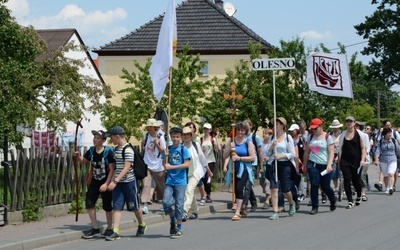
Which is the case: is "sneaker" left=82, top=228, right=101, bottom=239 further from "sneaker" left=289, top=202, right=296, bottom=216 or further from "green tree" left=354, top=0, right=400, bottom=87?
"green tree" left=354, top=0, right=400, bottom=87

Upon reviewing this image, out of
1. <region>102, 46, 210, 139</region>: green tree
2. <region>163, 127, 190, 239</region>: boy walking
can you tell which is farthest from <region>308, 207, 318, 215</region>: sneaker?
<region>102, 46, 210, 139</region>: green tree

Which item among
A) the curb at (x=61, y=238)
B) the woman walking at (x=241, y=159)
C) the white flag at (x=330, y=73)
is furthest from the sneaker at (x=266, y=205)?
the white flag at (x=330, y=73)

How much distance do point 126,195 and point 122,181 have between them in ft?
0.75

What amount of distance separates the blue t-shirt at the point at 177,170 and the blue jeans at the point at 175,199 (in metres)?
0.08

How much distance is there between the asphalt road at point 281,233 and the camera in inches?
437

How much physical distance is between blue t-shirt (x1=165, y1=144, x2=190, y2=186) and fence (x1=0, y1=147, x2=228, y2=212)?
289 cm

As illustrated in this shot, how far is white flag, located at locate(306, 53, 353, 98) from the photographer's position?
21.0m

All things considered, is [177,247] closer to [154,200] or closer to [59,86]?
[154,200]

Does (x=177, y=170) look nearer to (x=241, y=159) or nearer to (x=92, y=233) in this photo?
(x=92, y=233)

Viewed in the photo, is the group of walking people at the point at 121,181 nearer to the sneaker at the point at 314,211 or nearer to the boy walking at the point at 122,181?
the boy walking at the point at 122,181

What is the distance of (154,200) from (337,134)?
437 centimetres

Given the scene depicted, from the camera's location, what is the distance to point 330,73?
21156 millimetres

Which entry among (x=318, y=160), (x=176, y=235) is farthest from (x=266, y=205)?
(x=176, y=235)

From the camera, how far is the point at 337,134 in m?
17.7
